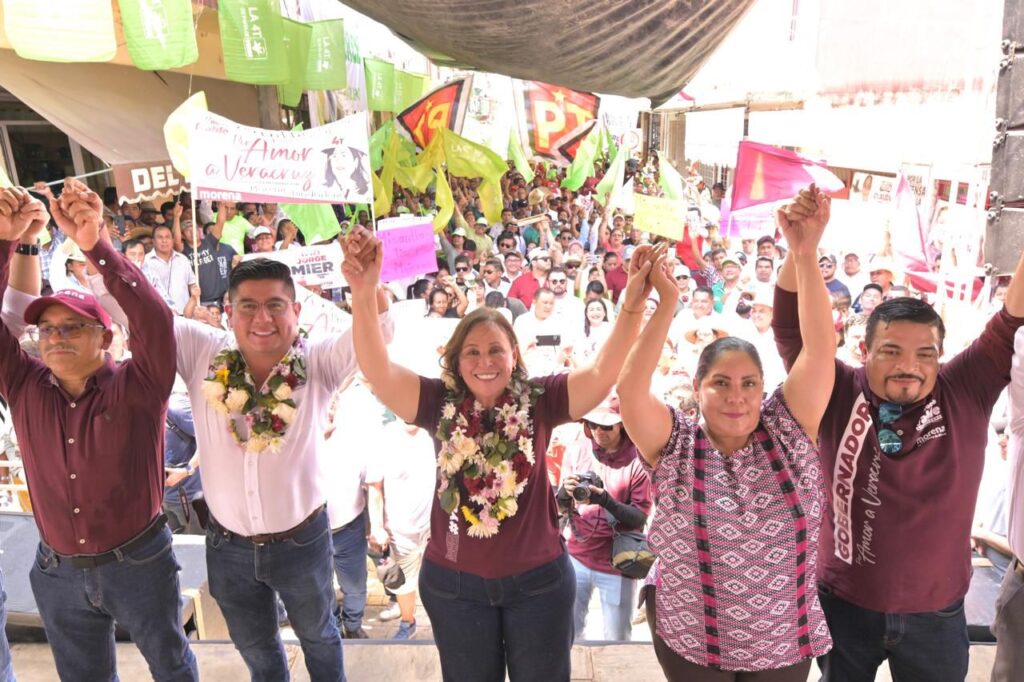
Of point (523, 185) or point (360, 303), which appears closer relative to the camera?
point (360, 303)

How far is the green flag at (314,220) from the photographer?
255 inches

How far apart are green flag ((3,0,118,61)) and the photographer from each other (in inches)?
220

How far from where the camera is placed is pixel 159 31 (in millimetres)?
7094

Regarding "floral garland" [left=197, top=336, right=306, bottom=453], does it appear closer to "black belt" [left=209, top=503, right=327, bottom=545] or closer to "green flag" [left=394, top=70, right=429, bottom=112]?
"black belt" [left=209, top=503, right=327, bottom=545]

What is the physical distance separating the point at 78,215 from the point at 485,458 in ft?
4.21

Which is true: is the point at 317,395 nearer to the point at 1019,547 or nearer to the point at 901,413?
the point at 901,413

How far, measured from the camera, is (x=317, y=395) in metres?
2.26

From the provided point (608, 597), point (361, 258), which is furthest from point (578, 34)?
point (608, 597)

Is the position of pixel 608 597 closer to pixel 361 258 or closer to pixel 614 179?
pixel 361 258

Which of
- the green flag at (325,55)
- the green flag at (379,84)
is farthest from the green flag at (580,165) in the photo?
the green flag at (379,84)

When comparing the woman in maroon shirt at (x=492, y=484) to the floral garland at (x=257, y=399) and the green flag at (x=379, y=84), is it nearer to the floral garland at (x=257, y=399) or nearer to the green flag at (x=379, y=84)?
the floral garland at (x=257, y=399)

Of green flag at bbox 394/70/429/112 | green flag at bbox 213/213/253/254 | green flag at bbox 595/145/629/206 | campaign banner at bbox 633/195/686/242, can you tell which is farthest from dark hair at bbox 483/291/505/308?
green flag at bbox 394/70/429/112

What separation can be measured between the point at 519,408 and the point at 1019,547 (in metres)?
1.35

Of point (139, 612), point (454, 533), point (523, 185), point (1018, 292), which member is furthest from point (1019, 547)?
point (523, 185)
